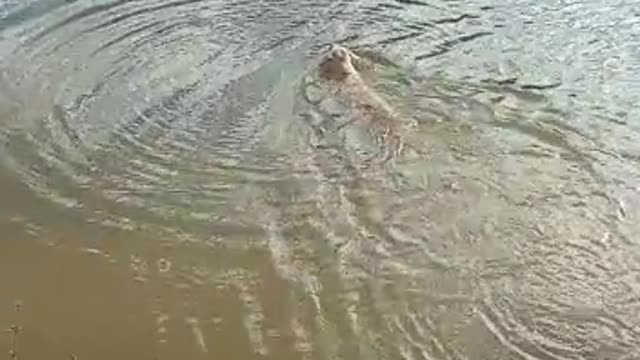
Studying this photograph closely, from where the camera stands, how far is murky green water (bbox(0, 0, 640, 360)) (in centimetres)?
638

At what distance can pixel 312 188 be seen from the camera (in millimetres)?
7672

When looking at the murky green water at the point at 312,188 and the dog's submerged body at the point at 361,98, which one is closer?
the murky green water at the point at 312,188

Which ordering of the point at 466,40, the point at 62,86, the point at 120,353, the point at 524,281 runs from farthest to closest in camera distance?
the point at 466,40
the point at 62,86
the point at 524,281
the point at 120,353

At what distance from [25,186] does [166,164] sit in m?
1.02

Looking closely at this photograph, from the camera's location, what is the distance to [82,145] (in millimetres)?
8203

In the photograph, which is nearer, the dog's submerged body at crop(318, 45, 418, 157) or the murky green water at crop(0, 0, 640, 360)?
the murky green water at crop(0, 0, 640, 360)

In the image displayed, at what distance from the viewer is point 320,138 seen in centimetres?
842

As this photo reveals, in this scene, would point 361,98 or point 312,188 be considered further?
point 361,98

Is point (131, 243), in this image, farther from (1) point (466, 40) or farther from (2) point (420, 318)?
(1) point (466, 40)

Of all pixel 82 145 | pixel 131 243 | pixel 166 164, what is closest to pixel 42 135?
pixel 82 145

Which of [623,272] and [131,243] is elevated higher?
[131,243]

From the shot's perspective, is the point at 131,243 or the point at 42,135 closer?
the point at 131,243

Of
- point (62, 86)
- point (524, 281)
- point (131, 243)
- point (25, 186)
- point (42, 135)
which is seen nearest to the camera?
point (524, 281)

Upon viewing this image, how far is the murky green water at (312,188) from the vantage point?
20.9ft
